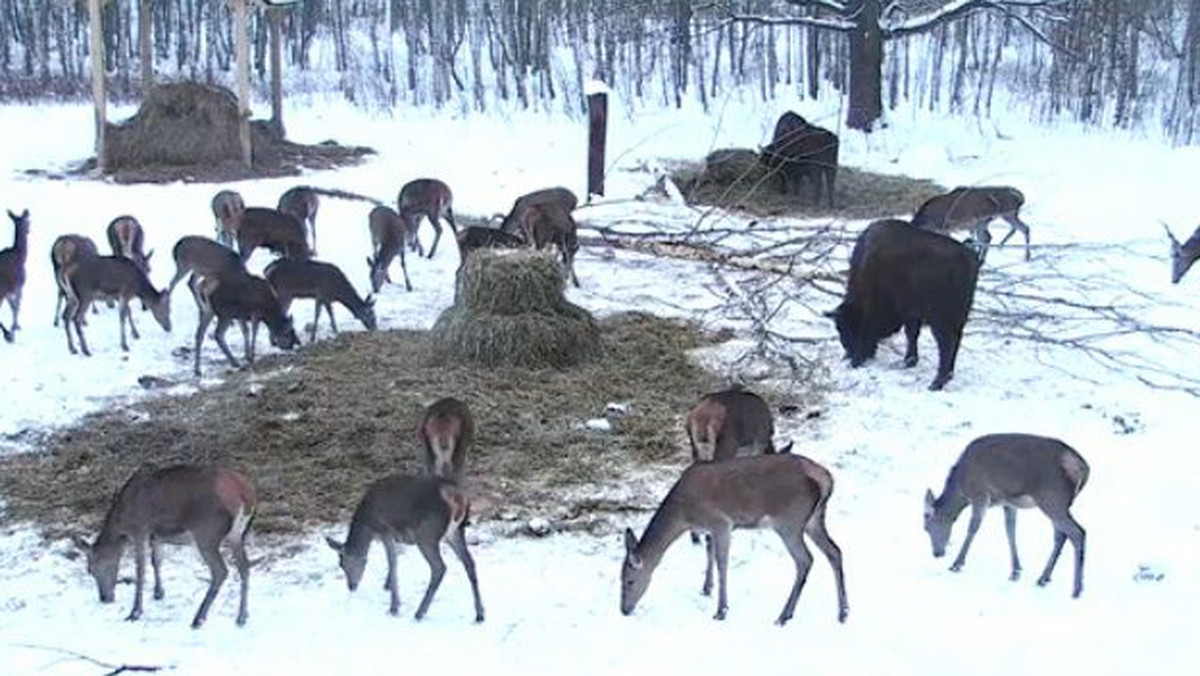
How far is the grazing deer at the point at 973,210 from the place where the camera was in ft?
49.7

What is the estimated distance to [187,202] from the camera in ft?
53.3

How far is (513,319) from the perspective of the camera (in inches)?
426

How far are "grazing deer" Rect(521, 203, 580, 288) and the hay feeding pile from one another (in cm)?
554

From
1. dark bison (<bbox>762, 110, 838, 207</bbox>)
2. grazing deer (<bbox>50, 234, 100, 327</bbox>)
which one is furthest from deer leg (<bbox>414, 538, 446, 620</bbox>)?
dark bison (<bbox>762, 110, 838, 207</bbox>)

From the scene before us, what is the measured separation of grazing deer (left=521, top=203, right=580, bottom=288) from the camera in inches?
527

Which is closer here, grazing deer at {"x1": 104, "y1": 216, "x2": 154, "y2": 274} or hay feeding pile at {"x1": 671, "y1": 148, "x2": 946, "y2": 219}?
grazing deer at {"x1": 104, "y1": 216, "x2": 154, "y2": 274}

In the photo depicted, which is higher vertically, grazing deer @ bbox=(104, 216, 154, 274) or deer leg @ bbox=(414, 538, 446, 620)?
grazing deer @ bbox=(104, 216, 154, 274)

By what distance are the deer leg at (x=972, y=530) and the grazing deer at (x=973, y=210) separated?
8.65m

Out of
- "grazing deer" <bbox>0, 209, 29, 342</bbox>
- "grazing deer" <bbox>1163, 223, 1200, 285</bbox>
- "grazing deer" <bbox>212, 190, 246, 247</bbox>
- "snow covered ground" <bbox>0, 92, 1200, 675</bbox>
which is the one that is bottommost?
"snow covered ground" <bbox>0, 92, 1200, 675</bbox>

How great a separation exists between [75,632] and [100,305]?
7.06 metres

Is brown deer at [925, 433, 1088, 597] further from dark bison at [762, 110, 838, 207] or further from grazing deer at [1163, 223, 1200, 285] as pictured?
dark bison at [762, 110, 838, 207]

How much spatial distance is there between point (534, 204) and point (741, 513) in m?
7.94

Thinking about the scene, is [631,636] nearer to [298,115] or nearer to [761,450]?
[761,450]

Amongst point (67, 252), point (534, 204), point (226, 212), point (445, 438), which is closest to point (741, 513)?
point (445, 438)
